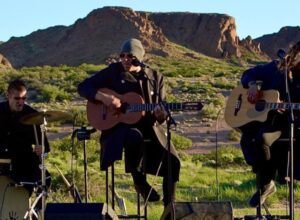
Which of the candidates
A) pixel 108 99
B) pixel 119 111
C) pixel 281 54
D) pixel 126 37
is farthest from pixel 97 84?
pixel 126 37

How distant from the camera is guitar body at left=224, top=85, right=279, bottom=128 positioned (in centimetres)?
851

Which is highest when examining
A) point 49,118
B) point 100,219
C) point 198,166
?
point 49,118

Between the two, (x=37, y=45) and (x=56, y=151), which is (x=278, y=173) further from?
(x=37, y=45)

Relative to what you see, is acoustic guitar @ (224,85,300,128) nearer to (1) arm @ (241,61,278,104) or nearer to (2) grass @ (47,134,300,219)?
(1) arm @ (241,61,278,104)

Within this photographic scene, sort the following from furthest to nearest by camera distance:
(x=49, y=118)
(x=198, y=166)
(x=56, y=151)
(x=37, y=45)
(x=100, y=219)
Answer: (x=37, y=45)
(x=56, y=151)
(x=198, y=166)
(x=49, y=118)
(x=100, y=219)

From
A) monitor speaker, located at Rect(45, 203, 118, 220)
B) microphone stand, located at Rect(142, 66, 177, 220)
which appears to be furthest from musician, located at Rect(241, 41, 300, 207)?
monitor speaker, located at Rect(45, 203, 118, 220)

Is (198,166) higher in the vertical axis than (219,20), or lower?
lower

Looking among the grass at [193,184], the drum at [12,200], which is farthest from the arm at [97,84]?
the grass at [193,184]

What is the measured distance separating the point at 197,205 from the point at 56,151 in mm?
16030

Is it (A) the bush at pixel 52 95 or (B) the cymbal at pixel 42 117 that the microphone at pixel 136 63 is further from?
(A) the bush at pixel 52 95

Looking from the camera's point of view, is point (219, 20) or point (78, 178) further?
point (219, 20)

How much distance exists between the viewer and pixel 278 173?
29.2 ft

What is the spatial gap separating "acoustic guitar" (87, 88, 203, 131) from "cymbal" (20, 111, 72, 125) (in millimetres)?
485

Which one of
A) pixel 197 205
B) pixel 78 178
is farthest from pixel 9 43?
pixel 197 205
